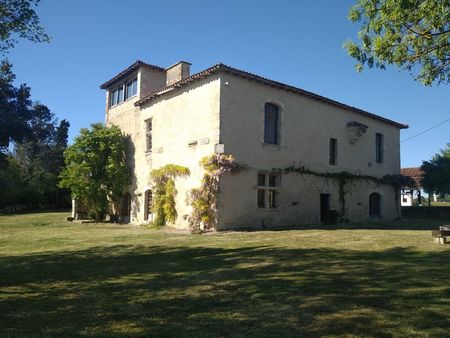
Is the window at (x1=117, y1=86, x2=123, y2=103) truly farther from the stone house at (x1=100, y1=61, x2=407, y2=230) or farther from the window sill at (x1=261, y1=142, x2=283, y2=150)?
the window sill at (x1=261, y1=142, x2=283, y2=150)

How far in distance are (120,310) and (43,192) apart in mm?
39207

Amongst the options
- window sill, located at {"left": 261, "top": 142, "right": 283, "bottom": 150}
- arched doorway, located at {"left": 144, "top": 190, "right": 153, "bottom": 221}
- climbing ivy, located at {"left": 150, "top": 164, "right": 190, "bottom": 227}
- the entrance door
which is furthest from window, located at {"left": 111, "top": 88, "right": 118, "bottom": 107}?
the entrance door

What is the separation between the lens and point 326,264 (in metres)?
8.50

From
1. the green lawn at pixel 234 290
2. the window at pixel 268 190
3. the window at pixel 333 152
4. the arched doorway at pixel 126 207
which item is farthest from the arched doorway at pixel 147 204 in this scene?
the window at pixel 333 152

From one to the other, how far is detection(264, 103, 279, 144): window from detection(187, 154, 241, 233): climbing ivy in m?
2.93

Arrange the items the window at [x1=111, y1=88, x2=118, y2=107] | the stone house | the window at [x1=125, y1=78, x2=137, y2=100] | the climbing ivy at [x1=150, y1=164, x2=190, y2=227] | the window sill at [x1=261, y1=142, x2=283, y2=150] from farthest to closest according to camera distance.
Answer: the window at [x1=111, y1=88, x2=118, y2=107] → the window at [x1=125, y1=78, x2=137, y2=100] → the climbing ivy at [x1=150, y1=164, x2=190, y2=227] → the window sill at [x1=261, y1=142, x2=283, y2=150] → the stone house

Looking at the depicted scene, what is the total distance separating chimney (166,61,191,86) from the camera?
2145 centimetres

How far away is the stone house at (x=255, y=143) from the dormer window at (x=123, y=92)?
0.21ft

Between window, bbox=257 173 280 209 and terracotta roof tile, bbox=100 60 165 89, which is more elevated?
terracotta roof tile, bbox=100 60 165 89

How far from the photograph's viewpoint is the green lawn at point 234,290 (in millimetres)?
4844

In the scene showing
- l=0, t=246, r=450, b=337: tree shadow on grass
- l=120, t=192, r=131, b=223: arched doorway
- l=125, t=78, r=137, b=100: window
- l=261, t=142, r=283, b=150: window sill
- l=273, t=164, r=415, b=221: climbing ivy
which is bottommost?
l=0, t=246, r=450, b=337: tree shadow on grass

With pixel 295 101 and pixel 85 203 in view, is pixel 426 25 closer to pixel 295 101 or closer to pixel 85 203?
pixel 295 101

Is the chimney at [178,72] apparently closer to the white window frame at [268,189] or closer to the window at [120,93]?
the window at [120,93]

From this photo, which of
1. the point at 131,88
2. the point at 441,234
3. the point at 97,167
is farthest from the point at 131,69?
the point at 441,234
